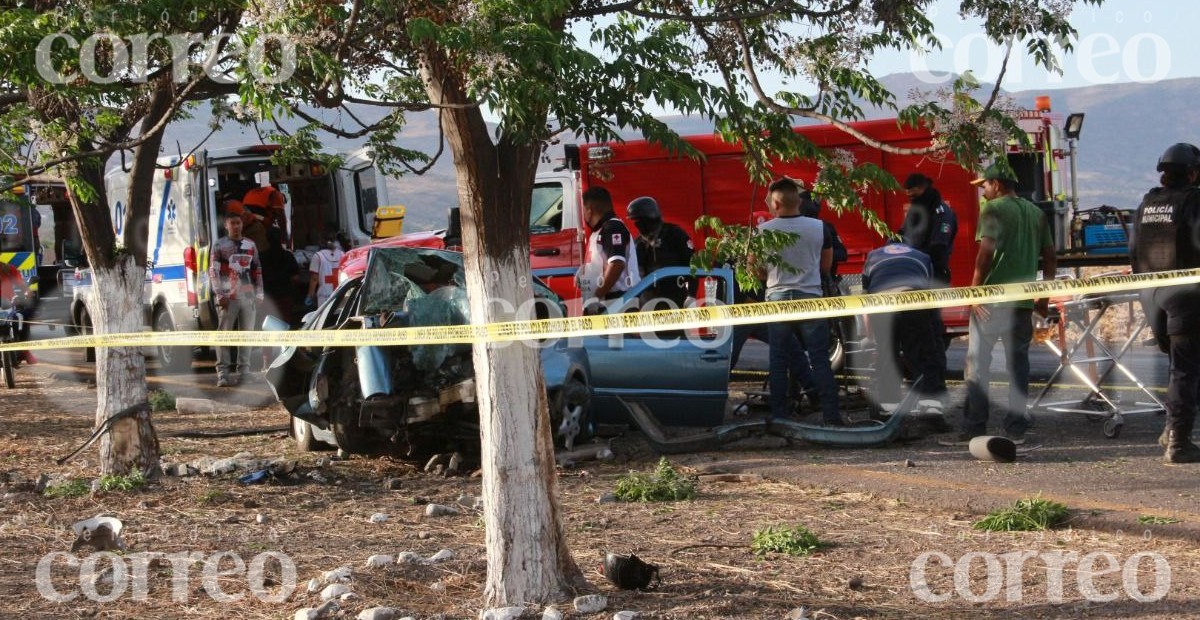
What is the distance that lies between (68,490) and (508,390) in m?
4.47

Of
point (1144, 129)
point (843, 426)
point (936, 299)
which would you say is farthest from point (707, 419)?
point (1144, 129)

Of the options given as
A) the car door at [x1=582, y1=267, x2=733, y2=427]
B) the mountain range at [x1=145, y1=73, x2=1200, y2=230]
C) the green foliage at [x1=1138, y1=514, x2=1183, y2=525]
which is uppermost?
the mountain range at [x1=145, y1=73, x2=1200, y2=230]

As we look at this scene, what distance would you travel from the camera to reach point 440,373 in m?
8.84

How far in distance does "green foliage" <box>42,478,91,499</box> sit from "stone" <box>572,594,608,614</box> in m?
4.47

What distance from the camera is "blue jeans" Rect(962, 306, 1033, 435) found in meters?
8.63

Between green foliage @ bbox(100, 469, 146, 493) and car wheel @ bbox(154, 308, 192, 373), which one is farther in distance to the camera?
car wheel @ bbox(154, 308, 192, 373)

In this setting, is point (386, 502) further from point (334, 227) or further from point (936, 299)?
point (334, 227)

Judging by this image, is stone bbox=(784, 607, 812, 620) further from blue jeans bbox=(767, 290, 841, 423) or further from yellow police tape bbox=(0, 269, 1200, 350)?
blue jeans bbox=(767, 290, 841, 423)

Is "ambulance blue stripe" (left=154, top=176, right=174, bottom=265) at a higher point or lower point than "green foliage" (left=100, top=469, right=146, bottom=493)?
higher

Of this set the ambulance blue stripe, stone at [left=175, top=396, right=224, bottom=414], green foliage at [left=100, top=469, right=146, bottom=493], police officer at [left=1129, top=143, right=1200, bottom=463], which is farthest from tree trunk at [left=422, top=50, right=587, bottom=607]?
the ambulance blue stripe

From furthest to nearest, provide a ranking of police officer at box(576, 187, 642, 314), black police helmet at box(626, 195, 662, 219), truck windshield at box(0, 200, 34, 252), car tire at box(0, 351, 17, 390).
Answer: truck windshield at box(0, 200, 34, 252) → car tire at box(0, 351, 17, 390) → black police helmet at box(626, 195, 662, 219) → police officer at box(576, 187, 642, 314)

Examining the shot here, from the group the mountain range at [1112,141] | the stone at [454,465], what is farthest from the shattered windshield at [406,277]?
the mountain range at [1112,141]

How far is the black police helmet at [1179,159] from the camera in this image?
7.74 meters

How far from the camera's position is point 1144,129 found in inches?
5974
